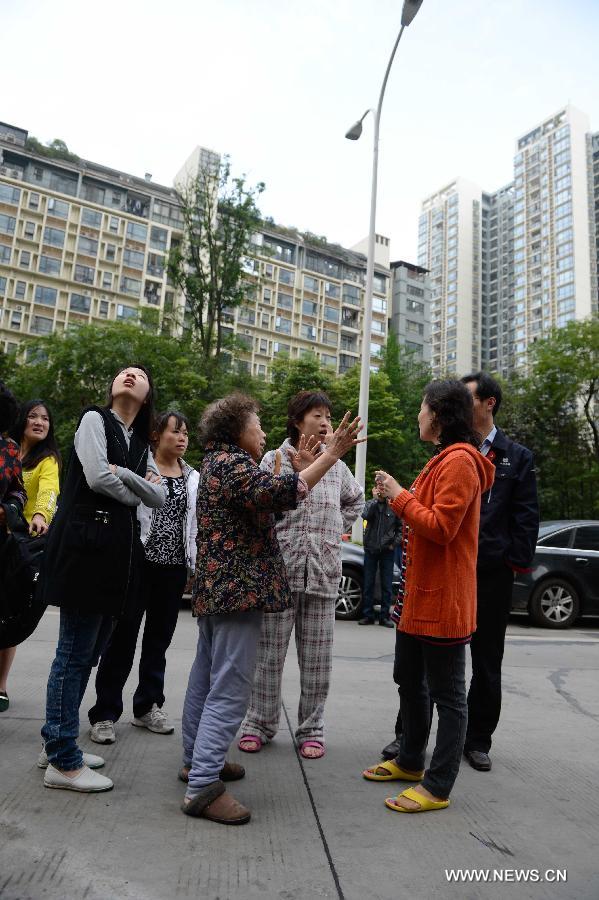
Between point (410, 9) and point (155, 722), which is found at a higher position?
point (410, 9)

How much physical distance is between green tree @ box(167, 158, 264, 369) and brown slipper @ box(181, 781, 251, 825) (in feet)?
86.7

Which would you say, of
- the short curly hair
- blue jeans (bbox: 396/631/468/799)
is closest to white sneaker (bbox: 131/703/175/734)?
blue jeans (bbox: 396/631/468/799)

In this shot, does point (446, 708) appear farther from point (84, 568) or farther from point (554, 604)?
point (554, 604)

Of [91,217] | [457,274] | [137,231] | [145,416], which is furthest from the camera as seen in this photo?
[457,274]

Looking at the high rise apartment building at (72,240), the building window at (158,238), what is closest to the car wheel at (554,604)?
the high rise apartment building at (72,240)

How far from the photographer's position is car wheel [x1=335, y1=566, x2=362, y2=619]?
9500mm

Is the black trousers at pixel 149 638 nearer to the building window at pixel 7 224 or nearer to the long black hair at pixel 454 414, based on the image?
the long black hair at pixel 454 414

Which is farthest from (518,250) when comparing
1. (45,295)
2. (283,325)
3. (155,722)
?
(155,722)

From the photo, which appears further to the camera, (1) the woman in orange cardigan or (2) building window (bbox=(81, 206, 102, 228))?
(2) building window (bbox=(81, 206, 102, 228))

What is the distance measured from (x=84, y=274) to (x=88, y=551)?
193 feet

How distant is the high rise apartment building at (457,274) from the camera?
11081 centimetres

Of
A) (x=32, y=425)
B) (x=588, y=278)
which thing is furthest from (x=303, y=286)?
(x=32, y=425)

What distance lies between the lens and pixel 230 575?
9.12ft

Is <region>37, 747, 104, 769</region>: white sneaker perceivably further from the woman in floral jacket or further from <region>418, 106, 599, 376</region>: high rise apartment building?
<region>418, 106, 599, 376</region>: high rise apartment building
